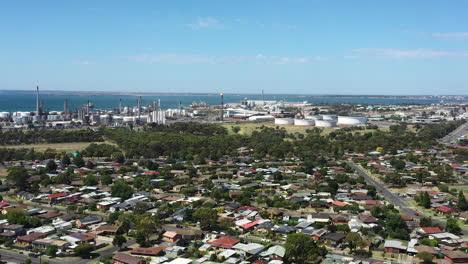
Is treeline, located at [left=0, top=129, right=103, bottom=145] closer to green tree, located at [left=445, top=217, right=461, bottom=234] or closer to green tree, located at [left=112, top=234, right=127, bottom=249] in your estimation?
green tree, located at [left=112, top=234, right=127, bottom=249]

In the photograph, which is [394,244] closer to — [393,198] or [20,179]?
[393,198]

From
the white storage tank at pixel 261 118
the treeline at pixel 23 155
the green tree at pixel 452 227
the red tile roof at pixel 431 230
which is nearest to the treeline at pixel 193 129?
the treeline at pixel 23 155

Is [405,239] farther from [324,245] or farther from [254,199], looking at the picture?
[254,199]

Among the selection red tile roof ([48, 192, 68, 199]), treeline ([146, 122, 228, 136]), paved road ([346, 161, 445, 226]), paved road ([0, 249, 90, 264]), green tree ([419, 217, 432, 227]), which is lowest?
paved road ([0, 249, 90, 264])

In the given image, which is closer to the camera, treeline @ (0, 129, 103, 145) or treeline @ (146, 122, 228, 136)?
treeline @ (0, 129, 103, 145)

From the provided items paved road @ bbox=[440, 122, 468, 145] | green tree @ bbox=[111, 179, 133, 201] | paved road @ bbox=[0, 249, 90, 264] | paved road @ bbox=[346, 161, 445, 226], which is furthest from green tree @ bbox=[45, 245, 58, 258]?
paved road @ bbox=[440, 122, 468, 145]

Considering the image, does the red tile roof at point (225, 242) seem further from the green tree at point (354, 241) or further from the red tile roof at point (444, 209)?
the red tile roof at point (444, 209)

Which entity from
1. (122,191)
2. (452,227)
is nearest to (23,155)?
(122,191)
